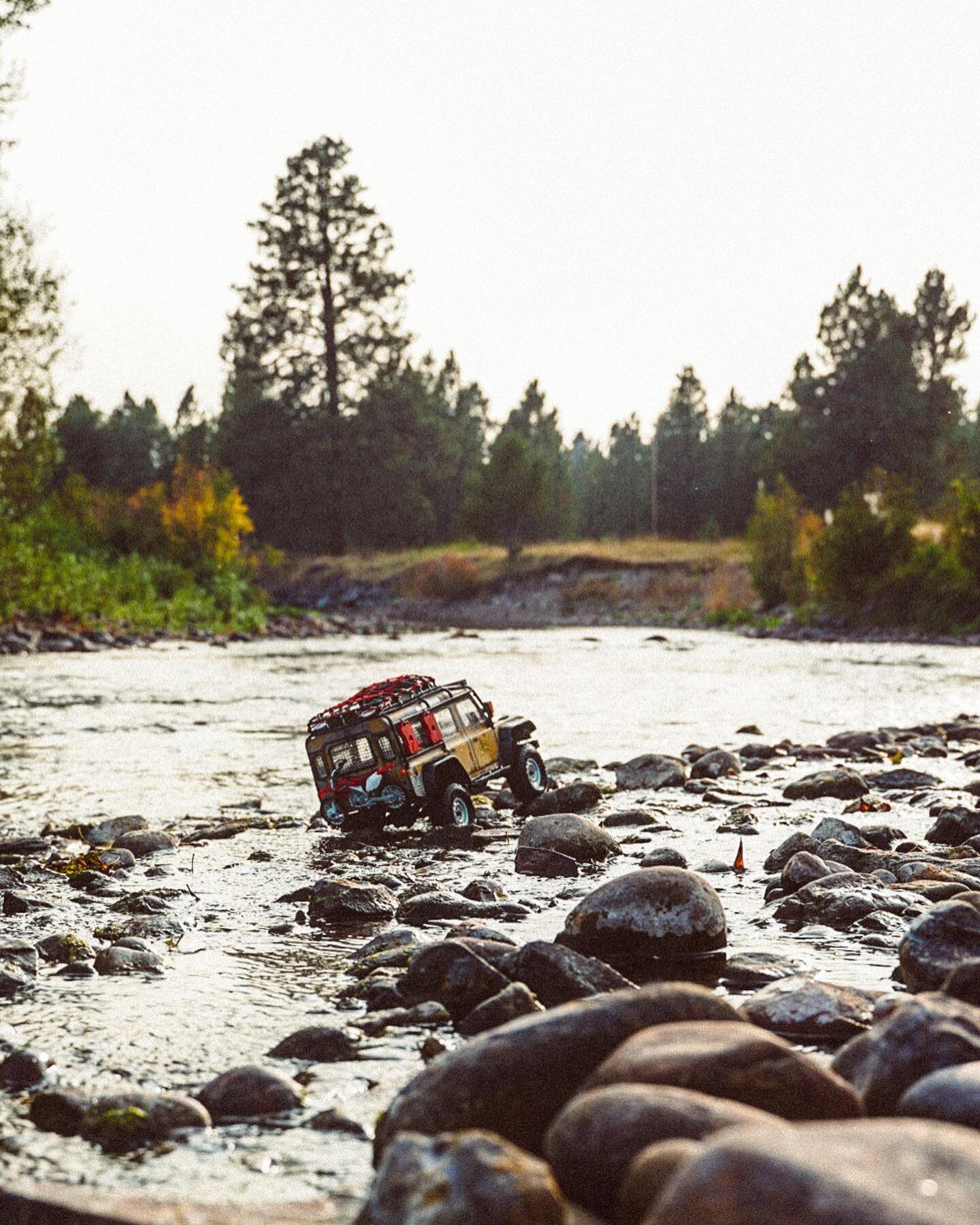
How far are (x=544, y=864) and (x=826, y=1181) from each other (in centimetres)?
673

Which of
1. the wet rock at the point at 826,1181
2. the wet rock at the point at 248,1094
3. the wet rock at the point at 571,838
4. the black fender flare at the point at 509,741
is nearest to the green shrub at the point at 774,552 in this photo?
the black fender flare at the point at 509,741

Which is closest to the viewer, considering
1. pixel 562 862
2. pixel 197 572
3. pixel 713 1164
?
pixel 713 1164

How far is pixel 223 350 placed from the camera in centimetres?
7006

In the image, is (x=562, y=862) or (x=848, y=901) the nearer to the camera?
(x=848, y=901)

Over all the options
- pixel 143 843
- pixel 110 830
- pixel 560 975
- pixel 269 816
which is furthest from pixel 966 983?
→ pixel 269 816

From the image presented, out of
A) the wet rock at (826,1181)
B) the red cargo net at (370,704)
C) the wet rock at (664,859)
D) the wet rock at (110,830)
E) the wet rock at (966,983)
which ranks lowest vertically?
the wet rock at (110,830)

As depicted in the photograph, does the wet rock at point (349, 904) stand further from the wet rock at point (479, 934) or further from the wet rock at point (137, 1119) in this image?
the wet rock at point (137, 1119)

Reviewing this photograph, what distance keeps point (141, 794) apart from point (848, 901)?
7.92 meters

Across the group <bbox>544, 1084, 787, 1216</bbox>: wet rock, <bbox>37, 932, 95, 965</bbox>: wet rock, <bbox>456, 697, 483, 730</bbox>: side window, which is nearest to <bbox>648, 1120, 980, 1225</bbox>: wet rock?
<bbox>544, 1084, 787, 1216</bbox>: wet rock

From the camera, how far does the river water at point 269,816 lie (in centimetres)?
481

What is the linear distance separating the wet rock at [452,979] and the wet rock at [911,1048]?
2.18 metres

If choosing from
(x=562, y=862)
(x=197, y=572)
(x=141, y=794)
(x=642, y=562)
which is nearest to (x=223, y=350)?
(x=197, y=572)

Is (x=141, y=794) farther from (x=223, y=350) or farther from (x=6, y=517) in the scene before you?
(x=223, y=350)

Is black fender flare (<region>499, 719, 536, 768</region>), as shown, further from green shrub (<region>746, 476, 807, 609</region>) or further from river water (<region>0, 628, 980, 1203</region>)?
green shrub (<region>746, 476, 807, 609</region>)
